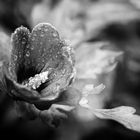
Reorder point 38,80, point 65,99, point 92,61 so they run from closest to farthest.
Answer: point 65,99 < point 38,80 < point 92,61

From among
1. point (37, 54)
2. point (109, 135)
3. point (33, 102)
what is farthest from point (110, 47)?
point (33, 102)

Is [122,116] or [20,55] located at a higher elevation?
[20,55]

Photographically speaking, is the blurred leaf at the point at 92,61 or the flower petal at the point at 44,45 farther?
the blurred leaf at the point at 92,61

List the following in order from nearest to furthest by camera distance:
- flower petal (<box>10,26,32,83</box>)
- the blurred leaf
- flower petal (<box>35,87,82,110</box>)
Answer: flower petal (<box>35,87,82,110</box>) → flower petal (<box>10,26,32,83</box>) → the blurred leaf

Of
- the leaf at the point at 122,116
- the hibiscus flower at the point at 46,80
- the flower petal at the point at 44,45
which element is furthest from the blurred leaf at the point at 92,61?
the leaf at the point at 122,116

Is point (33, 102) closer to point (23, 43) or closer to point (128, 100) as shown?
point (23, 43)

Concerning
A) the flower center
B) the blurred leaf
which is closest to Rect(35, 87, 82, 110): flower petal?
the flower center

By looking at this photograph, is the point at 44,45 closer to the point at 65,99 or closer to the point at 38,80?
the point at 38,80

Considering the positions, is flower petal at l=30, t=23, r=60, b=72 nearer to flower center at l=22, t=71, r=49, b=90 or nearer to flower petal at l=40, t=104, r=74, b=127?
flower center at l=22, t=71, r=49, b=90

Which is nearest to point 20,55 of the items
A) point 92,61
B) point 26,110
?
point 26,110

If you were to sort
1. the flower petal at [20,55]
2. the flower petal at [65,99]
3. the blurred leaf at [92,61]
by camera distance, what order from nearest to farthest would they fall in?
the flower petal at [65,99] < the flower petal at [20,55] < the blurred leaf at [92,61]

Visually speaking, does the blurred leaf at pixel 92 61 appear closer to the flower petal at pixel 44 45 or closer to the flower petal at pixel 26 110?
the flower petal at pixel 44 45
